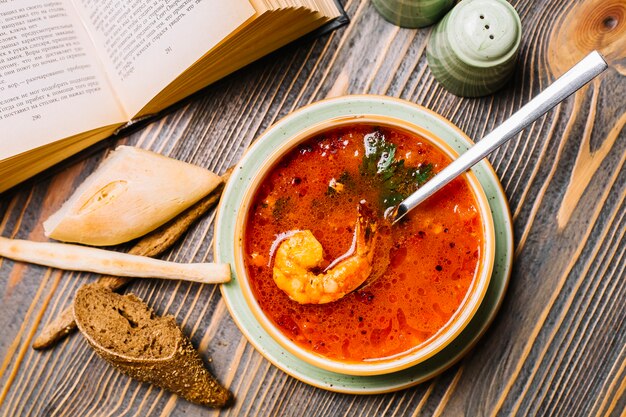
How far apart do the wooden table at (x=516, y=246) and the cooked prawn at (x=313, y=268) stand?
0.39 metres

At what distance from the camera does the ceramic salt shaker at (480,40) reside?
153cm

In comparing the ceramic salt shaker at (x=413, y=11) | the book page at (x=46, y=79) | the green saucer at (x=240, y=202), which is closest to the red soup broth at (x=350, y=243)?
the green saucer at (x=240, y=202)

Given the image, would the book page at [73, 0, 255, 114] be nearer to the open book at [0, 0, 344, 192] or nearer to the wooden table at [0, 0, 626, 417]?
the open book at [0, 0, 344, 192]

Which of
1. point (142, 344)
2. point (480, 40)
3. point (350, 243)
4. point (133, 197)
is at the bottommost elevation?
point (142, 344)

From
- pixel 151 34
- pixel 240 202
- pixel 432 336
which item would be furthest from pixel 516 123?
pixel 151 34

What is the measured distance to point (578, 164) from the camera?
71.0 inches

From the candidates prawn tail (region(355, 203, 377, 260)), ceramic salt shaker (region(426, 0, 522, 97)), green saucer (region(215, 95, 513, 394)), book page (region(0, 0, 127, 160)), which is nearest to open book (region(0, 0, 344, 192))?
book page (region(0, 0, 127, 160))

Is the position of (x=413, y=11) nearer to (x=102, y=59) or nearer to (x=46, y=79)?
(x=102, y=59)

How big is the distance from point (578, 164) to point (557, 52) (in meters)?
0.36

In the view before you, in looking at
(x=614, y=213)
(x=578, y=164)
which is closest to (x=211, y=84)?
(x=578, y=164)

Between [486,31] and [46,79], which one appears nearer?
[486,31]

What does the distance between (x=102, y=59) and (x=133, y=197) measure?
1.52 ft

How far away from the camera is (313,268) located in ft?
5.21

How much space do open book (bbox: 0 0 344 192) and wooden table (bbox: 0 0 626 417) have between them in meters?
0.10
